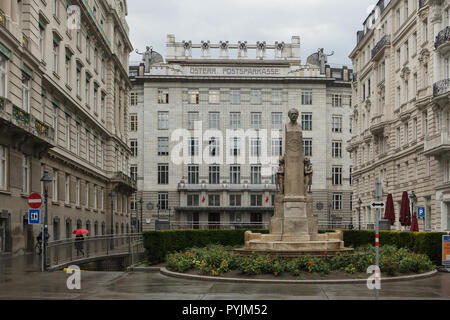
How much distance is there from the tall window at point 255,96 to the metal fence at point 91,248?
56954 millimetres

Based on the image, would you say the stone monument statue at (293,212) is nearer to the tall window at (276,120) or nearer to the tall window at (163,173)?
the tall window at (163,173)

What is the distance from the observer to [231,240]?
33.7m

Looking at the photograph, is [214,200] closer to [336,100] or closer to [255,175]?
[255,175]

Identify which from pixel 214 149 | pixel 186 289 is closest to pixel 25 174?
pixel 186 289

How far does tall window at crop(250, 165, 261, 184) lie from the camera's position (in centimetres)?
8481

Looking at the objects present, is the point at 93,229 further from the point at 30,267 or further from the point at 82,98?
the point at 30,267

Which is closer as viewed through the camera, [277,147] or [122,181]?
[122,181]

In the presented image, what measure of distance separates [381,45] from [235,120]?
29607 millimetres

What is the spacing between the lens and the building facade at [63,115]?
101 feet

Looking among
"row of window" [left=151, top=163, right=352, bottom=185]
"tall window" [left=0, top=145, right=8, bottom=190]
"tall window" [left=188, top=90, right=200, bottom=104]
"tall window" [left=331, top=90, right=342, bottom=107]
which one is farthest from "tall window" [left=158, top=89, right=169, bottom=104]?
"tall window" [left=0, top=145, right=8, bottom=190]

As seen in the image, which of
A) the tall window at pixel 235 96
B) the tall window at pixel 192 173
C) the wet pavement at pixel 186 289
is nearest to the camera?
the wet pavement at pixel 186 289

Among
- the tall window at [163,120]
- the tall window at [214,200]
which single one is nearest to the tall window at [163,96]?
the tall window at [163,120]

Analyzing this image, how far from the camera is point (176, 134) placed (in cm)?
8531

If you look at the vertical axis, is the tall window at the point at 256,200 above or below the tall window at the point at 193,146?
below
